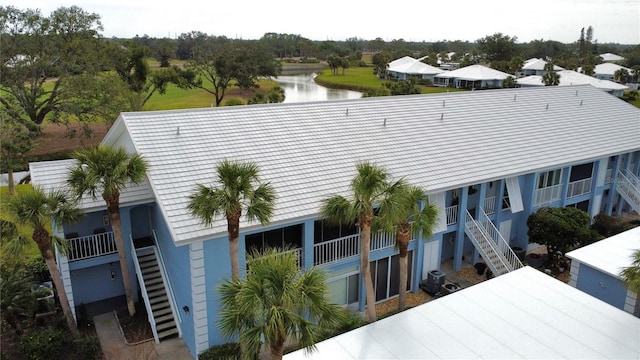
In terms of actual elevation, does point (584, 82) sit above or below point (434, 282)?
above

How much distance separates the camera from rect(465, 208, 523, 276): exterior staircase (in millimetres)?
19500

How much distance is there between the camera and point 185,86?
2495 inches

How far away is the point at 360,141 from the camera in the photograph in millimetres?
20016

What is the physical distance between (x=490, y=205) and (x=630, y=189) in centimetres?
992

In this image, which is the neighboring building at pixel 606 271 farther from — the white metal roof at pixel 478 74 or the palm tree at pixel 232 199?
the white metal roof at pixel 478 74

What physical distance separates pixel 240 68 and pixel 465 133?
44.9 m

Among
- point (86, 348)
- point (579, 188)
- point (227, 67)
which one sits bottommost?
point (86, 348)

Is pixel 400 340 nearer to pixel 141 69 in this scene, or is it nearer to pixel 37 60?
pixel 37 60

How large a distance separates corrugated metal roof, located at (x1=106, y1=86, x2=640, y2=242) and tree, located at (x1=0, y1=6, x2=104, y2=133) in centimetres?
2447

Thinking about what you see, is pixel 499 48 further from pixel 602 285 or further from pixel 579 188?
pixel 602 285

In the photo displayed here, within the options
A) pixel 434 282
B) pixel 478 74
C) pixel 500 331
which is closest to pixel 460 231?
pixel 434 282

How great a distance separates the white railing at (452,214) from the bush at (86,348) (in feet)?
45.5

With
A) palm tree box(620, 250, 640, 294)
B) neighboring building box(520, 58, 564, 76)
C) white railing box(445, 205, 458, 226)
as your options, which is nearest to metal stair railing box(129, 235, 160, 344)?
white railing box(445, 205, 458, 226)

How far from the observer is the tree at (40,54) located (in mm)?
37688
